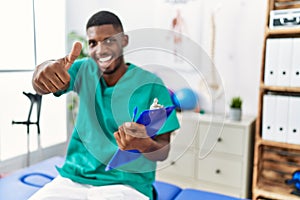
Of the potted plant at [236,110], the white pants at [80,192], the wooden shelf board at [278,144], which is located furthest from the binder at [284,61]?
the white pants at [80,192]

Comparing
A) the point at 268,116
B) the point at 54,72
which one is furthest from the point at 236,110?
the point at 54,72

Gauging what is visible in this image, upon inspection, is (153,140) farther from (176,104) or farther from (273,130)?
(273,130)

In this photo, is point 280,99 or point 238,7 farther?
point 238,7

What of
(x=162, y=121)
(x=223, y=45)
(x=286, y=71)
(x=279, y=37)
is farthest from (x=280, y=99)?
(x=162, y=121)

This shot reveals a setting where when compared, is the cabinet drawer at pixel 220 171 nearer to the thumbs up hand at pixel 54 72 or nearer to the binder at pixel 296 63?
the binder at pixel 296 63

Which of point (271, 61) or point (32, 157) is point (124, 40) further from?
point (271, 61)

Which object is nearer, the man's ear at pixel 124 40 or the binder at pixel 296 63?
the man's ear at pixel 124 40

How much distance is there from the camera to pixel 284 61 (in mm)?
1318

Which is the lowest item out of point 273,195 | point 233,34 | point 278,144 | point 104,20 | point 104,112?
point 273,195

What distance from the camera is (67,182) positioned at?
82cm

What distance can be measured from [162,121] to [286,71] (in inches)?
37.1

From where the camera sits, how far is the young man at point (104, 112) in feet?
2.00

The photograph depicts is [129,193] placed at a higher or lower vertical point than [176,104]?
lower

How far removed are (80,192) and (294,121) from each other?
105 centimetres
